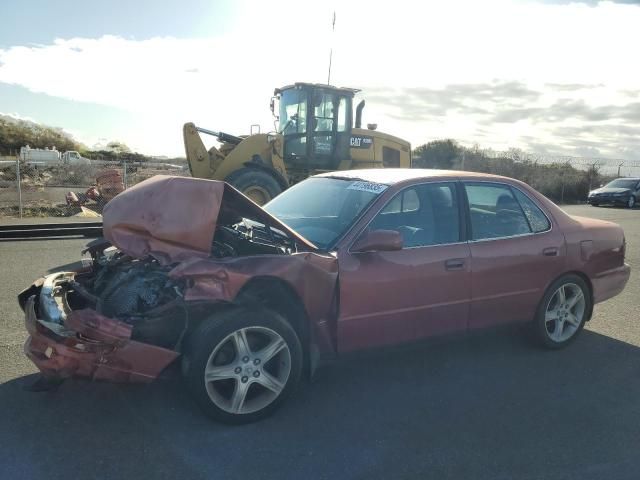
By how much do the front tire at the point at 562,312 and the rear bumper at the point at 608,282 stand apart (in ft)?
0.36

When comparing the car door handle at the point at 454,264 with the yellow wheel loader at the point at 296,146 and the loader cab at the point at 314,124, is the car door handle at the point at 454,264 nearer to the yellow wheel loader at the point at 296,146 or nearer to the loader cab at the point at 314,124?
the yellow wheel loader at the point at 296,146

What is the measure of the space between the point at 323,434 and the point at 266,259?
3.72 ft

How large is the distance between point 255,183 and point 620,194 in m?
21.8

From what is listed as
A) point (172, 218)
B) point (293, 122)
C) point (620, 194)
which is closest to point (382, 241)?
point (172, 218)

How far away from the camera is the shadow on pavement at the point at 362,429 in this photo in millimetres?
2951

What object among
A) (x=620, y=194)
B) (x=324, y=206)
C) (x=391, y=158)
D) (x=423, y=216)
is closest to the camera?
(x=423, y=216)

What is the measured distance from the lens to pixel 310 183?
4938 mm

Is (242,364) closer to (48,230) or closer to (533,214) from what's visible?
(533,214)

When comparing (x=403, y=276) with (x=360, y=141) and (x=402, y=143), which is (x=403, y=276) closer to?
(x=360, y=141)

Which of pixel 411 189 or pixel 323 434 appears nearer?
pixel 323 434

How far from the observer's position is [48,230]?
11000 millimetres

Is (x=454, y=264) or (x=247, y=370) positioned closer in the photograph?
(x=247, y=370)

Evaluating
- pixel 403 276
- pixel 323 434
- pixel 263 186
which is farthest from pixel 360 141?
pixel 323 434

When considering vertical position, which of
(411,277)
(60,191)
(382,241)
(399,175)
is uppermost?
(399,175)
